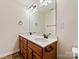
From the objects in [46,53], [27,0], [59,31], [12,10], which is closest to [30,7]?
[27,0]

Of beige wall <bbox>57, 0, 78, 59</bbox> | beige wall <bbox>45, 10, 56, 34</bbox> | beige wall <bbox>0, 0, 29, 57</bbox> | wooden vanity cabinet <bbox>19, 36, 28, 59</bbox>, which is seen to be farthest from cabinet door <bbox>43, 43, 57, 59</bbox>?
beige wall <bbox>0, 0, 29, 57</bbox>

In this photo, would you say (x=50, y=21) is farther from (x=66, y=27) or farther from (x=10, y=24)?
(x=10, y=24)

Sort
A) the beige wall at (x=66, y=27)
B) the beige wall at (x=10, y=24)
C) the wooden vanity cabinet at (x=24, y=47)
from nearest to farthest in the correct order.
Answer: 1. the beige wall at (x=66, y=27)
2. the wooden vanity cabinet at (x=24, y=47)
3. the beige wall at (x=10, y=24)

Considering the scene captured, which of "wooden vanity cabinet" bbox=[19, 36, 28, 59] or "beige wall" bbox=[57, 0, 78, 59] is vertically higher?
A: "beige wall" bbox=[57, 0, 78, 59]

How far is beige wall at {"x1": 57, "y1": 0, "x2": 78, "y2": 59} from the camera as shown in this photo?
1.57 metres

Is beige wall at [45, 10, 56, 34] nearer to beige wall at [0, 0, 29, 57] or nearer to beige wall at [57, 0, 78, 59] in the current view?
beige wall at [57, 0, 78, 59]

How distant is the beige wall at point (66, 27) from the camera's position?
1.57 metres

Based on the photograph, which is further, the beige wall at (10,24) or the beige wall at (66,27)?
the beige wall at (10,24)

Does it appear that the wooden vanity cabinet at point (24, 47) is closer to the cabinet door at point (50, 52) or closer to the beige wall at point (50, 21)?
the beige wall at point (50, 21)

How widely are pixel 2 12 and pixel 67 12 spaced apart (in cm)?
246

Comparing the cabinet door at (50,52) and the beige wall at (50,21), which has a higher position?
the beige wall at (50,21)

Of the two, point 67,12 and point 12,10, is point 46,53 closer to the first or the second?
point 67,12

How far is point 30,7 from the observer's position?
12.6ft

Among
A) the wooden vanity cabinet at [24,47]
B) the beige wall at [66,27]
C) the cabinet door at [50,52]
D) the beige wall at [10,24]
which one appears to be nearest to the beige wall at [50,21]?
the beige wall at [66,27]
